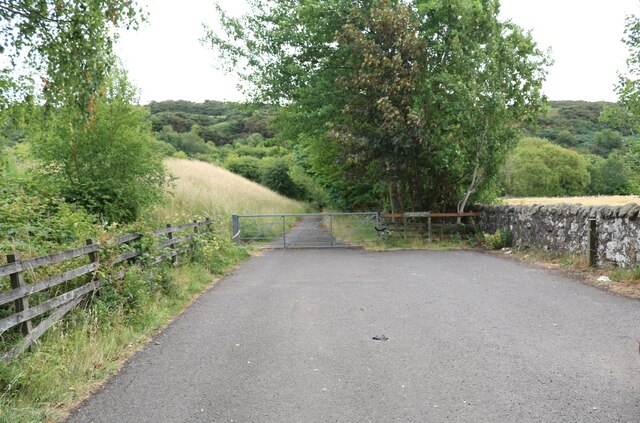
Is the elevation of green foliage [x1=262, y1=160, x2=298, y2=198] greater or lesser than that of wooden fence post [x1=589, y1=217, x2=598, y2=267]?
greater

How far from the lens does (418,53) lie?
56.5ft

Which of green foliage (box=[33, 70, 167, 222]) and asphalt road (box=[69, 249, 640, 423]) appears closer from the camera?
asphalt road (box=[69, 249, 640, 423])

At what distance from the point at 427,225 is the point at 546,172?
244ft

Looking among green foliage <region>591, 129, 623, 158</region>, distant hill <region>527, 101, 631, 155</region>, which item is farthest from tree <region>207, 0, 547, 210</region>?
distant hill <region>527, 101, 631, 155</region>

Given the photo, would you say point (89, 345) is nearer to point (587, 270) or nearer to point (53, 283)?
point (53, 283)

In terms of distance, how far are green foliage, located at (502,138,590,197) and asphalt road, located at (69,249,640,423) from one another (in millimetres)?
81882

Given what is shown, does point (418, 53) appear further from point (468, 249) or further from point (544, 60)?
point (468, 249)

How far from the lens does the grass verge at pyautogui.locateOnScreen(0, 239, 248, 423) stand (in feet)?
13.1

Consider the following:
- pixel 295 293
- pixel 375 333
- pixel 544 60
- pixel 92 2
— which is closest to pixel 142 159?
pixel 92 2

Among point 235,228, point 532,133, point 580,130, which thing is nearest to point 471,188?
point 235,228

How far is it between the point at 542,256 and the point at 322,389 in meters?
10.4

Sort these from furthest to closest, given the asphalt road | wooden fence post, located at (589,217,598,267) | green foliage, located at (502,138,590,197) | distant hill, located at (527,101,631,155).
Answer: distant hill, located at (527,101,631,155)
green foliage, located at (502,138,590,197)
wooden fence post, located at (589,217,598,267)
the asphalt road

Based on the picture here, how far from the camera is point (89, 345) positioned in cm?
516

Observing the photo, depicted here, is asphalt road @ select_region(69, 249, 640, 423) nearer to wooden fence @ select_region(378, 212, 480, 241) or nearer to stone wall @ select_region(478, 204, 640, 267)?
stone wall @ select_region(478, 204, 640, 267)
